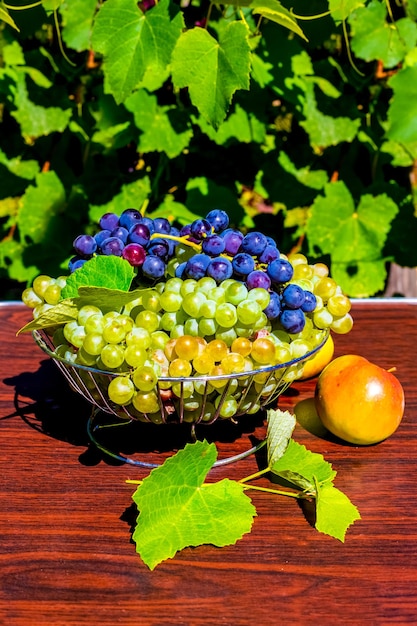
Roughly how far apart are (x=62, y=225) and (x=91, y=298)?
1118mm

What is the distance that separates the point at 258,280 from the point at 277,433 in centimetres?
21

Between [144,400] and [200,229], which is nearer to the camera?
[144,400]

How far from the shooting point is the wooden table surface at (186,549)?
0.76 meters

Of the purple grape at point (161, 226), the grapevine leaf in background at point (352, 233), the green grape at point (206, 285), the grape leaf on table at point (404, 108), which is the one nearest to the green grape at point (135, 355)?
the green grape at point (206, 285)

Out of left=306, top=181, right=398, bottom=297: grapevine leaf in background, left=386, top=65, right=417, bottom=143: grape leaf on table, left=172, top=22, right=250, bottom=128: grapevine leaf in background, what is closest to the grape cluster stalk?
left=172, top=22, right=250, bottom=128: grapevine leaf in background

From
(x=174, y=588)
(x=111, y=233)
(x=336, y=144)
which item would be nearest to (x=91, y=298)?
(x=111, y=233)

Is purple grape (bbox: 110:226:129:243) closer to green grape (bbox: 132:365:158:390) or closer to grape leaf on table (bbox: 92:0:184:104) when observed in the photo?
green grape (bbox: 132:365:158:390)

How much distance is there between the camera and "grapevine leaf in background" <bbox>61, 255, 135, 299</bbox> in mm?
915

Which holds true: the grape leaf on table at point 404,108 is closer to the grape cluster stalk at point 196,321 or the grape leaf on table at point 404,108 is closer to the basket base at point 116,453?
the grape cluster stalk at point 196,321

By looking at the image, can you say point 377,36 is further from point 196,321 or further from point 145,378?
point 145,378

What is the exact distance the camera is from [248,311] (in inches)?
34.9

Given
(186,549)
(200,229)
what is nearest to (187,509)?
(186,549)

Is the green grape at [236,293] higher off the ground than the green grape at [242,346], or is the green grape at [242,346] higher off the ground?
the green grape at [236,293]

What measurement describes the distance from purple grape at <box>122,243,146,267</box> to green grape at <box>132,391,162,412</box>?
0.17m
